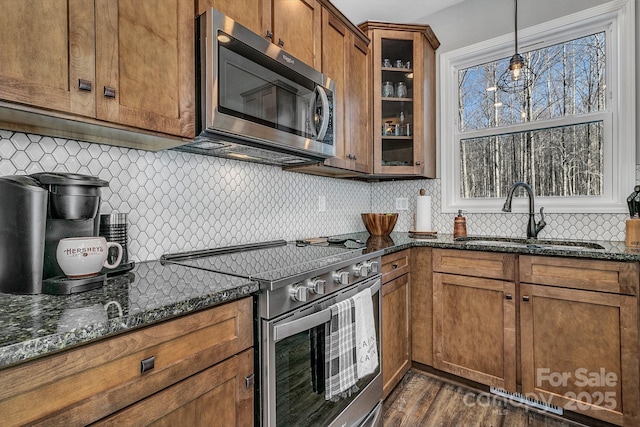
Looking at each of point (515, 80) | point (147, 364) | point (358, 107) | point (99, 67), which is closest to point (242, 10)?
point (99, 67)

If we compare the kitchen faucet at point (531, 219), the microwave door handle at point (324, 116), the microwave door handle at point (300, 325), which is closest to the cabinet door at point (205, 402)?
the microwave door handle at point (300, 325)

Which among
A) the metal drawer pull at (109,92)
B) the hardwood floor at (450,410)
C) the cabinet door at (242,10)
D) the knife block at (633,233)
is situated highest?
the cabinet door at (242,10)

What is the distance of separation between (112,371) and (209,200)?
109 cm

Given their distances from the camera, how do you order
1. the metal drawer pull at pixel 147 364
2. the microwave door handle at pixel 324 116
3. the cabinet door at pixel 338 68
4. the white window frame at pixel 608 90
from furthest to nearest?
the white window frame at pixel 608 90 → the cabinet door at pixel 338 68 → the microwave door handle at pixel 324 116 → the metal drawer pull at pixel 147 364

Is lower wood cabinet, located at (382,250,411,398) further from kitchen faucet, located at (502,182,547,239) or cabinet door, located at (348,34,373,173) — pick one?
kitchen faucet, located at (502,182,547,239)

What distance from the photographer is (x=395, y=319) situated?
2053mm

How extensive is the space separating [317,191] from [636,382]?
2104mm

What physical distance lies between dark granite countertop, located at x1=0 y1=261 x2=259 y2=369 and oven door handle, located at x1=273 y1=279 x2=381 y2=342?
168mm

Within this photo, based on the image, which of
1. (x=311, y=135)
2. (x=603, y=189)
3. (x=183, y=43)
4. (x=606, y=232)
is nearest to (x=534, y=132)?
(x=603, y=189)

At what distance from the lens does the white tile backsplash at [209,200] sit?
123cm

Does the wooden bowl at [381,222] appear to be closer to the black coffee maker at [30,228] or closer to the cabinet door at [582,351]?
the cabinet door at [582,351]

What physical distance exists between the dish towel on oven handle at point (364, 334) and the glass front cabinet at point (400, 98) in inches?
50.5

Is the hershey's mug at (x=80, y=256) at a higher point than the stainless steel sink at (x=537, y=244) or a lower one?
higher

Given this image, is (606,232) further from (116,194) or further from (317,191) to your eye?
(116,194)
